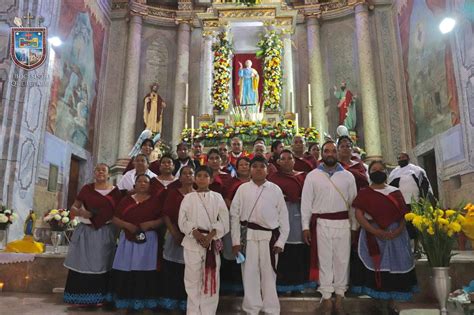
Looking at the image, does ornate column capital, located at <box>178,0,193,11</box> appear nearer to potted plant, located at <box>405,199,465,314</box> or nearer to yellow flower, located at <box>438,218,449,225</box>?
potted plant, located at <box>405,199,465,314</box>

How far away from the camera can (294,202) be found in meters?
4.70

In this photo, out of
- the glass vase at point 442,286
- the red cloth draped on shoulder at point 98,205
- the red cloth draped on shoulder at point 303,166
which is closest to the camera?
the glass vase at point 442,286

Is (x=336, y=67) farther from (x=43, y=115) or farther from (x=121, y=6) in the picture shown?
(x=43, y=115)

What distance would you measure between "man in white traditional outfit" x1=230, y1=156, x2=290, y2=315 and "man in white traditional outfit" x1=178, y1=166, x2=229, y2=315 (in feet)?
0.65

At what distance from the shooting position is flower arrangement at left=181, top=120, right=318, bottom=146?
1035 centimetres

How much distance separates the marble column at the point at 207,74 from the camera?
12.8 meters

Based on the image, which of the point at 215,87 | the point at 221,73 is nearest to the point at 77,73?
the point at 215,87

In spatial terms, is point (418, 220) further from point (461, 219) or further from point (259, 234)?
point (259, 234)

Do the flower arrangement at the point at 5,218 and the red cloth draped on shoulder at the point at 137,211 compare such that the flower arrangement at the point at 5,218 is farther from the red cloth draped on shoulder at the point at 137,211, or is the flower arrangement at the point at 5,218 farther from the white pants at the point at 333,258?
the white pants at the point at 333,258

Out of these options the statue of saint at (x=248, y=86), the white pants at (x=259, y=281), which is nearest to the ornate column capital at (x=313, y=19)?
the statue of saint at (x=248, y=86)

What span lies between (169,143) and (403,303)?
1086cm

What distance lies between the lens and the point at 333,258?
407 centimetres

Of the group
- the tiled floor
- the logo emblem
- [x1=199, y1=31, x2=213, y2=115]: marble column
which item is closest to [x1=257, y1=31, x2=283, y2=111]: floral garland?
[x1=199, y1=31, x2=213, y2=115]: marble column

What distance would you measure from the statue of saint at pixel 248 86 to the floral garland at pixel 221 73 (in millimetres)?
431
